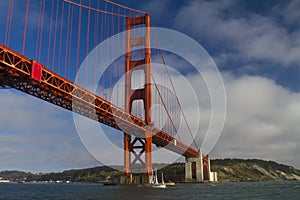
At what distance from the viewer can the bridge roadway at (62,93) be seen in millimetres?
28297

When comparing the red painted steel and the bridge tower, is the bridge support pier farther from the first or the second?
the red painted steel

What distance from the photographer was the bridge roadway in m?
28.3

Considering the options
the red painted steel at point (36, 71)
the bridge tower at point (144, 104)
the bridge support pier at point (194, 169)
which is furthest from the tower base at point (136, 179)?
the bridge support pier at point (194, 169)

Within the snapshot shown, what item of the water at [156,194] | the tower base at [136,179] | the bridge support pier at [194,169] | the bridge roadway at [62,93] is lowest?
the water at [156,194]

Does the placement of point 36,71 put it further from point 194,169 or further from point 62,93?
point 194,169

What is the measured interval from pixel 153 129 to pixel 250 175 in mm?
143985

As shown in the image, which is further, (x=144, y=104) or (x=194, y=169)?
(x=194, y=169)

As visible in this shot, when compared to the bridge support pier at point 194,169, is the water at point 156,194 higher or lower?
lower

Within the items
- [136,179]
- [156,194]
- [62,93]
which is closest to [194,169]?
[136,179]

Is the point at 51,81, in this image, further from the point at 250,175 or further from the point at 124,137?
the point at 250,175

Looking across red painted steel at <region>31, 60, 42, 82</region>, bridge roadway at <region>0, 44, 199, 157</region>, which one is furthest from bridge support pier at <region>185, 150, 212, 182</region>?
red painted steel at <region>31, 60, 42, 82</region>

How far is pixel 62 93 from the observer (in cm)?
3519

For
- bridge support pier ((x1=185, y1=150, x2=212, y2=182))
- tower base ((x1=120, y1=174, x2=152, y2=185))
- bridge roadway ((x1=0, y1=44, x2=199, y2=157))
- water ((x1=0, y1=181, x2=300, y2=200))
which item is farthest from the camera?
bridge support pier ((x1=185, y1=150, x2=212, y2=182))

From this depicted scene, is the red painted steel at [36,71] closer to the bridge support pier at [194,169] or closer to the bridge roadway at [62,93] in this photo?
the bridge roadway at [62,93]
